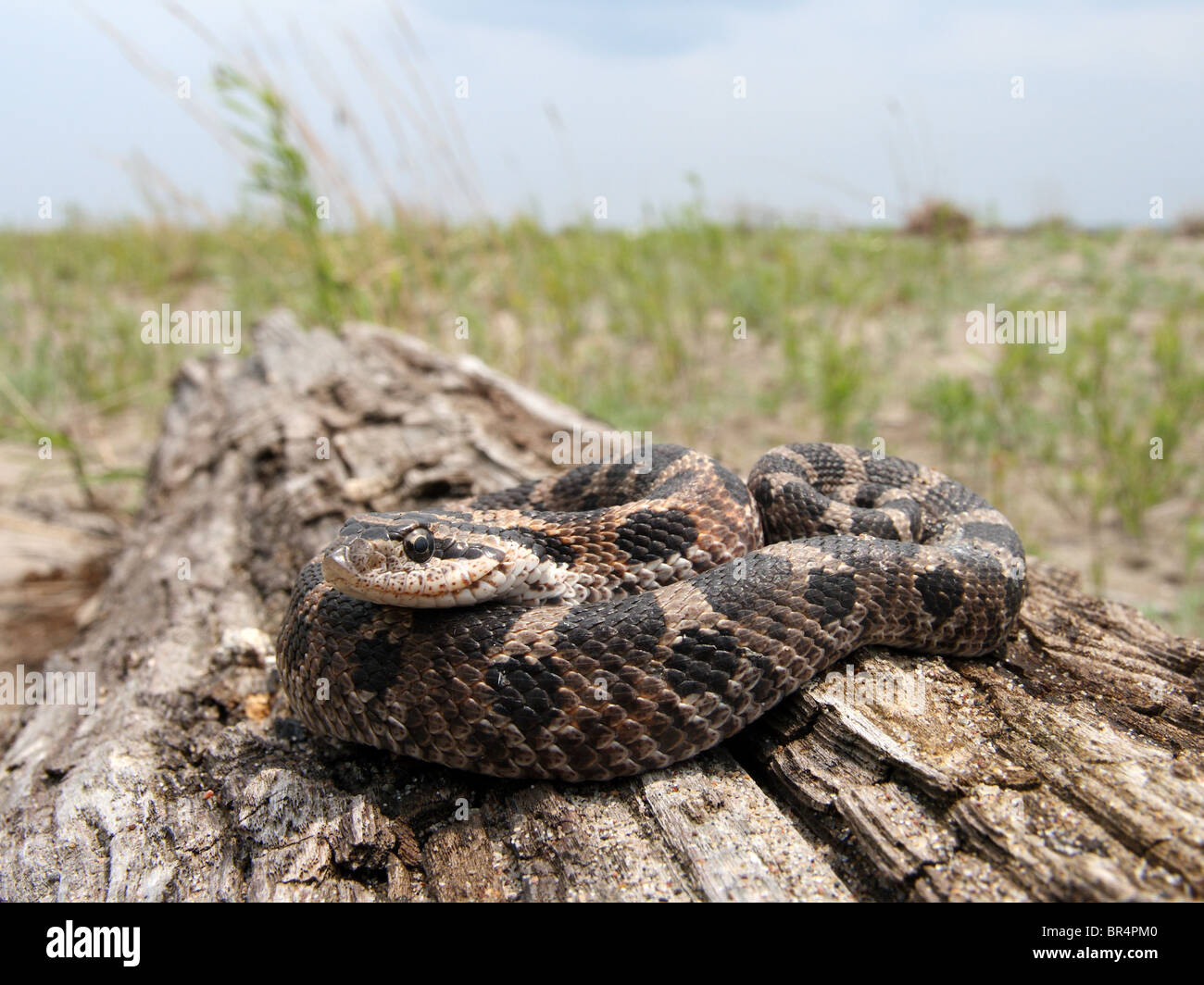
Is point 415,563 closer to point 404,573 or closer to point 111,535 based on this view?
point 404,573

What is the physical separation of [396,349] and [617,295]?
20.2ft

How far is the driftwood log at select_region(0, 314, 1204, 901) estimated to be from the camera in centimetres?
326

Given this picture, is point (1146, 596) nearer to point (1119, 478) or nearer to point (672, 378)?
point (1119, 478)

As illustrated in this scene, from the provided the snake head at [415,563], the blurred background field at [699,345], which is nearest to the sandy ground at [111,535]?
the blurred background field at [699,345]

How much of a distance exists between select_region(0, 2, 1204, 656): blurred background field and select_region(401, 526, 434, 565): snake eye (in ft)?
17.6

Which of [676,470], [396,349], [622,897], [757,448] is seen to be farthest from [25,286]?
[622,897]

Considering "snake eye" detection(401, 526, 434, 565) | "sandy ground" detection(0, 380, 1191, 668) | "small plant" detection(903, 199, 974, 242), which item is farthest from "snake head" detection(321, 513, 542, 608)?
"small plant" detection(903, 199, 974, 242)

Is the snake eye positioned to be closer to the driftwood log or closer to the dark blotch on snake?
the driftwood log

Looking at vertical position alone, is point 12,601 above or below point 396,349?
below

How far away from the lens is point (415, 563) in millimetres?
3975

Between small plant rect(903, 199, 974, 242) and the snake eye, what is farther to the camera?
small plant rect(903, 199, 974, 242)

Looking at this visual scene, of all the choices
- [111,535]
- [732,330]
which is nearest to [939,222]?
[732,330]

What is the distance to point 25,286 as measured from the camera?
56.9 ft
